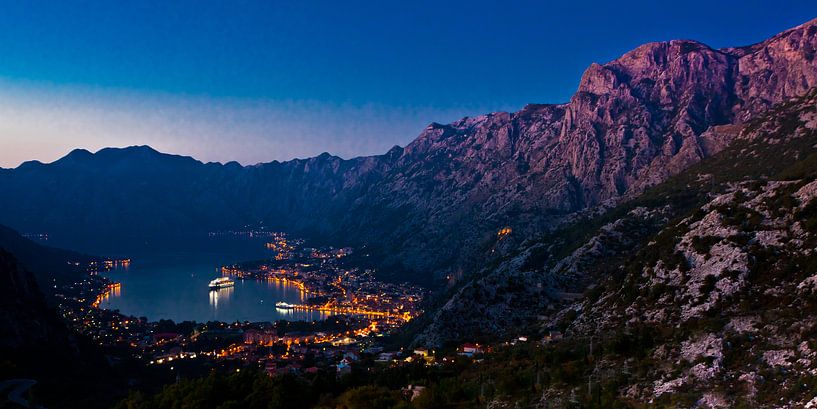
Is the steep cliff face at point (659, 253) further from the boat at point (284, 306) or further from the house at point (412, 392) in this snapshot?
the boat at point (284, 306)

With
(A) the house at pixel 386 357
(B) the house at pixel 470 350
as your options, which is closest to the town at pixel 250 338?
(A) the house at pixel 386 357

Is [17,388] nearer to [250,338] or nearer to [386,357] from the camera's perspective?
[386,357]

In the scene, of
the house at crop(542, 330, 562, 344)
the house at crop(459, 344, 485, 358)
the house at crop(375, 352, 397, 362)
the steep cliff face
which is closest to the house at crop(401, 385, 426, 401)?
the house at crop(542, 330, 562, 344)

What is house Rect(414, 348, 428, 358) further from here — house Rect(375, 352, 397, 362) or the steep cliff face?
the steep cliff face

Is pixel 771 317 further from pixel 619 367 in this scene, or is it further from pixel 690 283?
pixel 690 283

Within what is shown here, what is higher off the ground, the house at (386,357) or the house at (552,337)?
the house at (552,337)

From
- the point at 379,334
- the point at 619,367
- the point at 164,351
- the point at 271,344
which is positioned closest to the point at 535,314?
the point at 619,367

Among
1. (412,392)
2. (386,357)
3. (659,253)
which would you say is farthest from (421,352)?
(659,253)

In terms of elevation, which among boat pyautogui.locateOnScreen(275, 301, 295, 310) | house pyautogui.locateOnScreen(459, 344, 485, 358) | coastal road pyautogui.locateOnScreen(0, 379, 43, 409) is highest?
boat pyautogui.locateOnScreen(275, 301, 295, 310)
